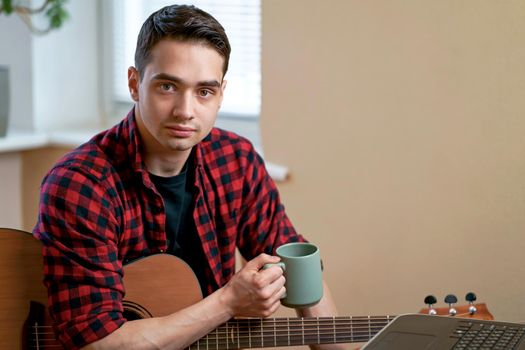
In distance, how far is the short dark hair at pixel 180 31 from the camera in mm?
1481

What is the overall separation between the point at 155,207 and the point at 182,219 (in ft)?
0.28

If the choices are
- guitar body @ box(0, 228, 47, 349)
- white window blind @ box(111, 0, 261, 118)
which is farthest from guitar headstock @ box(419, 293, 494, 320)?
white window blind @ box(111, 0, 261, 118)

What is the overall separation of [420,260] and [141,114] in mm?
787

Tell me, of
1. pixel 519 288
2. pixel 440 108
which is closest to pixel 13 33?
pixel 440 108

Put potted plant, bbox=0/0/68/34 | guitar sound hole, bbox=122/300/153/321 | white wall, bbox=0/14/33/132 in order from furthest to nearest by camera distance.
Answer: white wall, bbox=0/14/33/132 < potted plant, bbox=0/0/68/34 < guitar sound hole, bbox=122/300/153/321

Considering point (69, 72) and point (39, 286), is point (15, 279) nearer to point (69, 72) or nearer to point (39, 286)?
point (39, 286)

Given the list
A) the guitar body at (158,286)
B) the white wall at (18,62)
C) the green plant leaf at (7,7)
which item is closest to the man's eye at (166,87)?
the guitar body at (158,286)

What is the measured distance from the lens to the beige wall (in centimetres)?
179

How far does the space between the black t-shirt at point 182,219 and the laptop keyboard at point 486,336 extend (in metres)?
0.66

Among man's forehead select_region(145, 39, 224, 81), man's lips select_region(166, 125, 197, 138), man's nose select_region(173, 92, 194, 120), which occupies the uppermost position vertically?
man's forehead select_region(145, 39, 224, 81)

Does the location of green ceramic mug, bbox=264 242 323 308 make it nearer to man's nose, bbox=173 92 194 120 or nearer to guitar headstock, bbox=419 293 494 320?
guitar headstock, bbox=419 293 494 320

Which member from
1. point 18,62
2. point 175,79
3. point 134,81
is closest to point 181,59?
point 175,79

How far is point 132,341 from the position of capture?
1.42 metres

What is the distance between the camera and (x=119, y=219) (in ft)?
5.01
